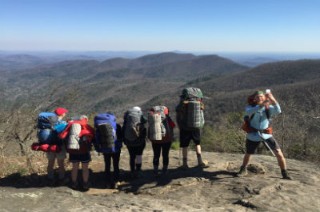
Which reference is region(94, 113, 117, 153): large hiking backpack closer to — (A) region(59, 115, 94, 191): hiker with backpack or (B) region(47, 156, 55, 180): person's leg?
(A) region(59, 115, 94, 191): hiker with backpack

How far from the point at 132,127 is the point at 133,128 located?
30 mm

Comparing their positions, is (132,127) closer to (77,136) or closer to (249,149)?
(77,136)

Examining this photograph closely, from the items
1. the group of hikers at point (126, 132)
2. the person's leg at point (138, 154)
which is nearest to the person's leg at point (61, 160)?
the group of hikers at point (126, 132)

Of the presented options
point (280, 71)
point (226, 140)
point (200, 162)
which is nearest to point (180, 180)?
point (200, 162)

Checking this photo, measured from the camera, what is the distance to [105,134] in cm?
673

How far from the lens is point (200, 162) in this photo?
8.02 metres

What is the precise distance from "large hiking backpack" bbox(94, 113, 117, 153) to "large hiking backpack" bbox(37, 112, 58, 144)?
84 centimetres

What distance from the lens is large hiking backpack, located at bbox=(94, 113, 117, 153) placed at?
6.73 meters

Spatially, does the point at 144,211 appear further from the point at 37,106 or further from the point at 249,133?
the point at 37,106

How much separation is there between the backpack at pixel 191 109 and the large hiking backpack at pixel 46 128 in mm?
2553

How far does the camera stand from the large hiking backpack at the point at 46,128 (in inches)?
272

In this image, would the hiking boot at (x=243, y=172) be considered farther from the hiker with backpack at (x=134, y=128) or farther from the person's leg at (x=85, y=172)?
the person's leg at (x=85, y=172)

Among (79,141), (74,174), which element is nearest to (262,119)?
(79,141)

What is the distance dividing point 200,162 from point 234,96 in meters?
80.8
